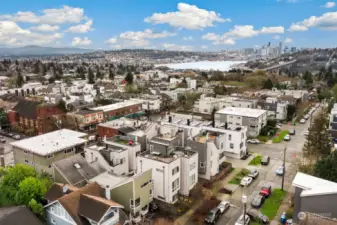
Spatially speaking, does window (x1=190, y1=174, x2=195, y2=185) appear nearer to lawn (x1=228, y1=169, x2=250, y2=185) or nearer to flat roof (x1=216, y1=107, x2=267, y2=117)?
lawn (x1=228, y1=169, x2=250, y2=185)

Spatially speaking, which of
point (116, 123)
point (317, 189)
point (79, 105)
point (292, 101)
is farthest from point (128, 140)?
point (292, 101)

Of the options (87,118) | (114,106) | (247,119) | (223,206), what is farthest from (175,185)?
(114,106)

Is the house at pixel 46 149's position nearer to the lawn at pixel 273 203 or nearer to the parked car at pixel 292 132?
the lawn at pixel 273 203

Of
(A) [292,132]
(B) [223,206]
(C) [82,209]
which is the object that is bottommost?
(B) [223,206]

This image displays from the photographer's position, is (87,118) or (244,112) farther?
(87,118)

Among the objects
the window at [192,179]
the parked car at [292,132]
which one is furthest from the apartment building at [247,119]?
the window at [192,179]

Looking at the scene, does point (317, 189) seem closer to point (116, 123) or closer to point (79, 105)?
point (116, 123)

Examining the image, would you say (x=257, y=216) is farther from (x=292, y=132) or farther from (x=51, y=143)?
(x=292, y=132)
